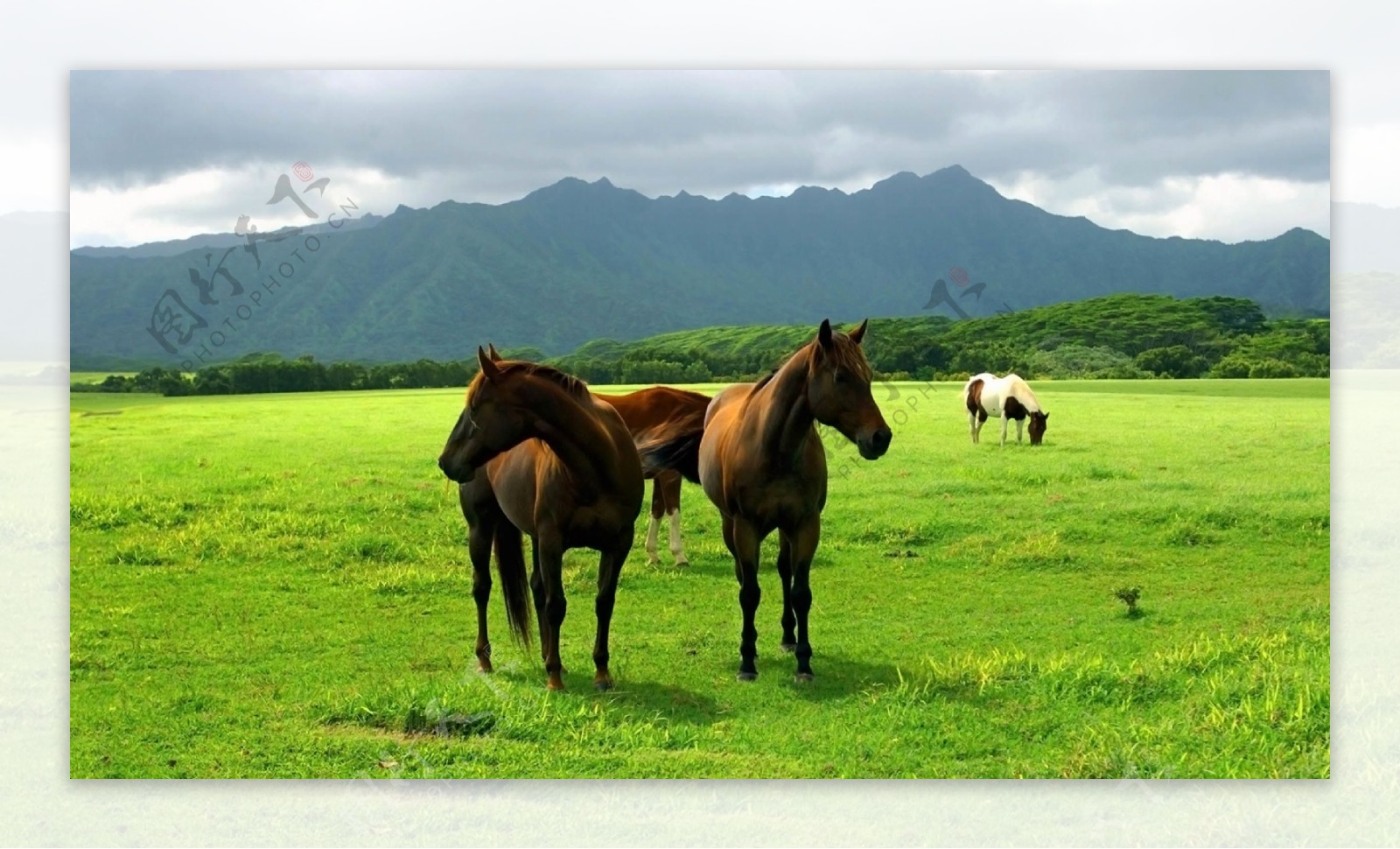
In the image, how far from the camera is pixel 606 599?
548cm

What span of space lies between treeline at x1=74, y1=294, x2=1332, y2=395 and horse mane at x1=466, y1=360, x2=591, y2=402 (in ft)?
4.85

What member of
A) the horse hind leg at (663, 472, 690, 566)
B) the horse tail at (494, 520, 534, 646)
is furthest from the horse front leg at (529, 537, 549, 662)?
the horse hind leg at (663, 472, 690, 566)

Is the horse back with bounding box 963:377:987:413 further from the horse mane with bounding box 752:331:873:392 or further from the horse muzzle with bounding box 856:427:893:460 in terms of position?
the horse muzzle with bounding box 856:427:893:460

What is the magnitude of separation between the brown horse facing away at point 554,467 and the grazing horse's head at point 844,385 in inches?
37.5

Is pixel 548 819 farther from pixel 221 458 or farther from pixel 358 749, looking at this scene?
pixel 221 458

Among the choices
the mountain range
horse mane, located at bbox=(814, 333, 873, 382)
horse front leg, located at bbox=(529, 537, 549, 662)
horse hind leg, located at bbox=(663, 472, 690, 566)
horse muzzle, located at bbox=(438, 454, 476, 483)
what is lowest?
horse front leg, located at bbox=(529, 537, 549, 662)

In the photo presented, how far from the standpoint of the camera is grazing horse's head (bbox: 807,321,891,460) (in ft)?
17.0

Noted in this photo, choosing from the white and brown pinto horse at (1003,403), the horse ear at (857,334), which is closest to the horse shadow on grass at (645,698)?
the horse ear at (857,334)

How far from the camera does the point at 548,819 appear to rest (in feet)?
18.2

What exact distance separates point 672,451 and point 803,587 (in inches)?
52.5

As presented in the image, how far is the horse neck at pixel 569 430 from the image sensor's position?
525 centimetres

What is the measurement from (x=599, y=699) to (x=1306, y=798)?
11.3 feet

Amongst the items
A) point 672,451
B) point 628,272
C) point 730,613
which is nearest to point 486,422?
point 672,451

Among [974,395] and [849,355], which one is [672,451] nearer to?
[849,355]
